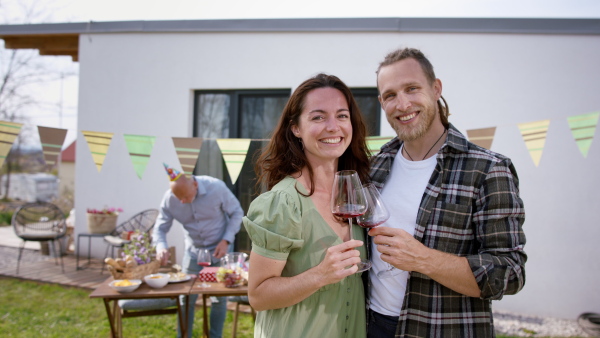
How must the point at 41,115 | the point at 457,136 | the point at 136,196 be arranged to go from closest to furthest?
the point at 457,136 < the point at 136,196 < the point at 41,115

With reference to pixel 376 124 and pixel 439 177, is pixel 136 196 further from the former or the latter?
pixel 439 177

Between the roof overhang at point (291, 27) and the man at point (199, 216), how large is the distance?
8.37ft

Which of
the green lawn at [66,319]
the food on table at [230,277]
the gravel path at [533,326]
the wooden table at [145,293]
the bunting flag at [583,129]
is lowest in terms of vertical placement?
the green lawn at [66,319]

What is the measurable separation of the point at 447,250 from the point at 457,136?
508 millimetres

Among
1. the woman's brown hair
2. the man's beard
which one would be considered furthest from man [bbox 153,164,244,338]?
the man's beard

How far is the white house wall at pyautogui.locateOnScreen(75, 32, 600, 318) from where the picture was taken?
16.3ft

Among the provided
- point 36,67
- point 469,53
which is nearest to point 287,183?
point 469,53

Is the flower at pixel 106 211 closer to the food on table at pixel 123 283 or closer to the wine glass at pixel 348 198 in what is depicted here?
the food on table at pixel 123 283

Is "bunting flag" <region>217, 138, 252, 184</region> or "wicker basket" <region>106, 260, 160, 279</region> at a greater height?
"bunting flag" <region>217, 138, 252, 184</region>

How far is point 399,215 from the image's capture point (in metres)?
1.81

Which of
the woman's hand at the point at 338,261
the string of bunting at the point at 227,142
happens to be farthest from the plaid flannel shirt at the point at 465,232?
the string of bunting at the point at 227,142

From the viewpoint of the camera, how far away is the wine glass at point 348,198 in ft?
5.11

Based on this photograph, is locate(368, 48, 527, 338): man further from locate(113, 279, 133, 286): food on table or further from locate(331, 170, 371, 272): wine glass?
locate(113, 279, 133, 286): food on table

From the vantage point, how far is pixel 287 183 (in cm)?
170
